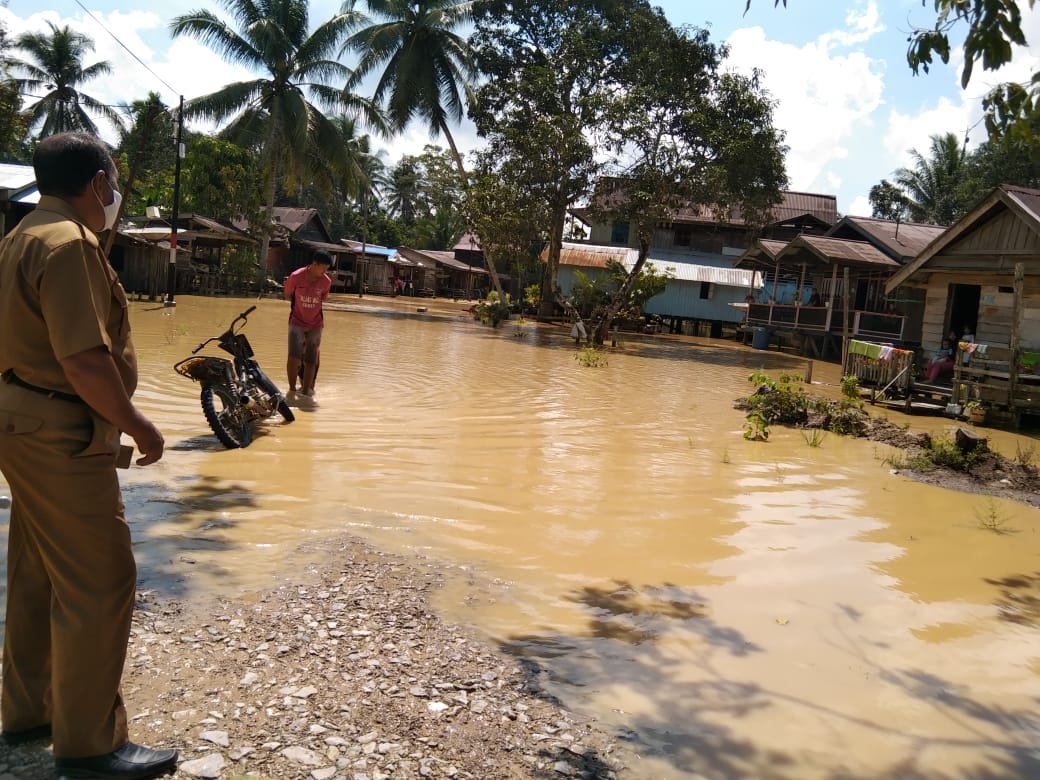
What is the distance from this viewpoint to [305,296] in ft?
28.1

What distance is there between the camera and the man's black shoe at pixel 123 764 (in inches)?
91.7

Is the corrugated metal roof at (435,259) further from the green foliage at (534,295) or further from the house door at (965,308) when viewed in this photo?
the house door at (965,308)

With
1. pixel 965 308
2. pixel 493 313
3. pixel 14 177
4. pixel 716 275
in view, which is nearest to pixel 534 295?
pixel 493 313

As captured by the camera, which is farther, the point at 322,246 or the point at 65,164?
the point at 322,246

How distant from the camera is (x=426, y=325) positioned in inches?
1021

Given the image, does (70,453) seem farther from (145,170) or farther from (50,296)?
(145,170)

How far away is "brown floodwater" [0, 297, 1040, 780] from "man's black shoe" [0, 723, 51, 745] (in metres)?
1.30

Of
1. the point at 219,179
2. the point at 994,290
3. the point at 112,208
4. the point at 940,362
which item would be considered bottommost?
the point at 940,362

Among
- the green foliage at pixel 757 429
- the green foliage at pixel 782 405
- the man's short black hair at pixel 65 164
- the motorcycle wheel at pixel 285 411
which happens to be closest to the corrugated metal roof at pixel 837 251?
the green foliage at pixel 782 405

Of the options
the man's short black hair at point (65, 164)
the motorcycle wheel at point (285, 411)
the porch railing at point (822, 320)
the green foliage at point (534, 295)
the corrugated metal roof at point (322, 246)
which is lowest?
the motorcycle wheel at point (285, 411)

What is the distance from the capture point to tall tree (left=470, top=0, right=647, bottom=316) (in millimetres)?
24641

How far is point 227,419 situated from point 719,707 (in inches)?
195

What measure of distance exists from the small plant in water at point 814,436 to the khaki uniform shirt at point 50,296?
8301 millimetres

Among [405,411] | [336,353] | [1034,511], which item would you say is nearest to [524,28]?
[336,353]
